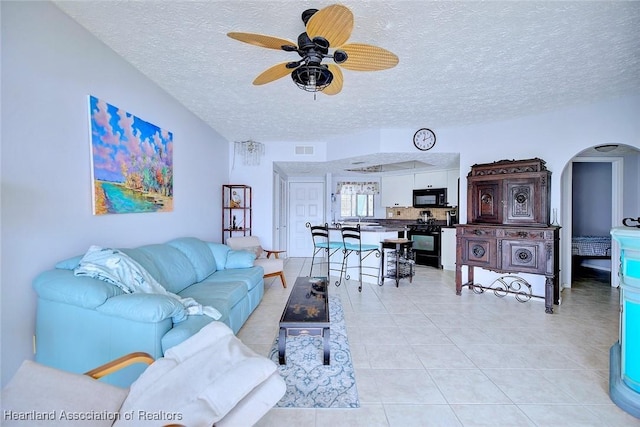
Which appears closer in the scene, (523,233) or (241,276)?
(241,276)

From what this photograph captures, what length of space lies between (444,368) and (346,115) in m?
3.19

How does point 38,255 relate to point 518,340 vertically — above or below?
above

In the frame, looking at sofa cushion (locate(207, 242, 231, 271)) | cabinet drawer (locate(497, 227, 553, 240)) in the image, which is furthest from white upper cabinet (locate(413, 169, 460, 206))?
sofa cushion (locate(207, 242, 231, 271))

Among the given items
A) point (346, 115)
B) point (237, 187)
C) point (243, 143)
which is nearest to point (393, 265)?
point (346, 115)

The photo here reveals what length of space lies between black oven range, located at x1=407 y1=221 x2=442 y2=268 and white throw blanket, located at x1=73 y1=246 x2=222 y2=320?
4925mm

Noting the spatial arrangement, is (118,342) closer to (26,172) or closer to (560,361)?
(26,172)

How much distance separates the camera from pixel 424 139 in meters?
4.56

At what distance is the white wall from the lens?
163 cm

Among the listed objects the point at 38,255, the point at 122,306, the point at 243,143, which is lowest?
the point at 122,306

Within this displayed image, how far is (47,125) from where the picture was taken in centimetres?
185

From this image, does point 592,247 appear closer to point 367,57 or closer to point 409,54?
point 409,54

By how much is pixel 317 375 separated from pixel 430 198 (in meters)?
5.19

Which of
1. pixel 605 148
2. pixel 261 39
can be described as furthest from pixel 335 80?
pixel 605 148

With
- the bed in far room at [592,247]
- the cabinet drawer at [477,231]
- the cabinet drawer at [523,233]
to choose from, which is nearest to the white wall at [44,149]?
the cabinet drawer at [477,231]
